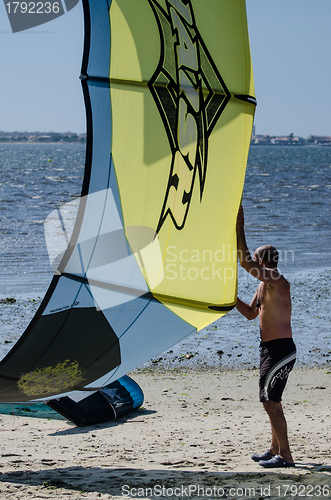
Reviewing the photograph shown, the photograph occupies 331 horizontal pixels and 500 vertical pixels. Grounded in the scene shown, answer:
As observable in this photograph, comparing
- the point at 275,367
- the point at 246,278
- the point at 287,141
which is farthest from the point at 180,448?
the point at 287,141

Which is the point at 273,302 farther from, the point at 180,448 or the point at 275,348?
the point at 180,448

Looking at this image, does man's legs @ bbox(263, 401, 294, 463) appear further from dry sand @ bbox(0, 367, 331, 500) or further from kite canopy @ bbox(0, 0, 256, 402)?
kite canopy @ bbox(0, 0, 256, 402)

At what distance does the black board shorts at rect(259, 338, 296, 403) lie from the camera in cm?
351

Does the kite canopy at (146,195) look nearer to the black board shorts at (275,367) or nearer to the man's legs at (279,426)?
the black board shorts at (275,367)

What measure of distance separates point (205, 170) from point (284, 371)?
1.38 meters

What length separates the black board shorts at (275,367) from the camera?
3.51 meters

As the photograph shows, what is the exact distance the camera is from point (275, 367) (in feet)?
11.6

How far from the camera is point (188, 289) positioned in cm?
339

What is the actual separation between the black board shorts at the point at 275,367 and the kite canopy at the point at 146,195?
44 centimetres

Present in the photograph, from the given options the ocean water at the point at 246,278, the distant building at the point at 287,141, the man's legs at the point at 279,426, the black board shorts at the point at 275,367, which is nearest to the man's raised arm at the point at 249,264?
the black board shorts at the point at 275,367

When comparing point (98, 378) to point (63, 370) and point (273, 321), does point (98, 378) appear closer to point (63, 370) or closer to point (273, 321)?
point (63, 370)

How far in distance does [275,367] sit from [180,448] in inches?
44.5

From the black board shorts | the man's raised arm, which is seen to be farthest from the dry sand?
the man's raised arm

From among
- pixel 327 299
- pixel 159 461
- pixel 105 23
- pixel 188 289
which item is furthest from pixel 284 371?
pixel 327 299
